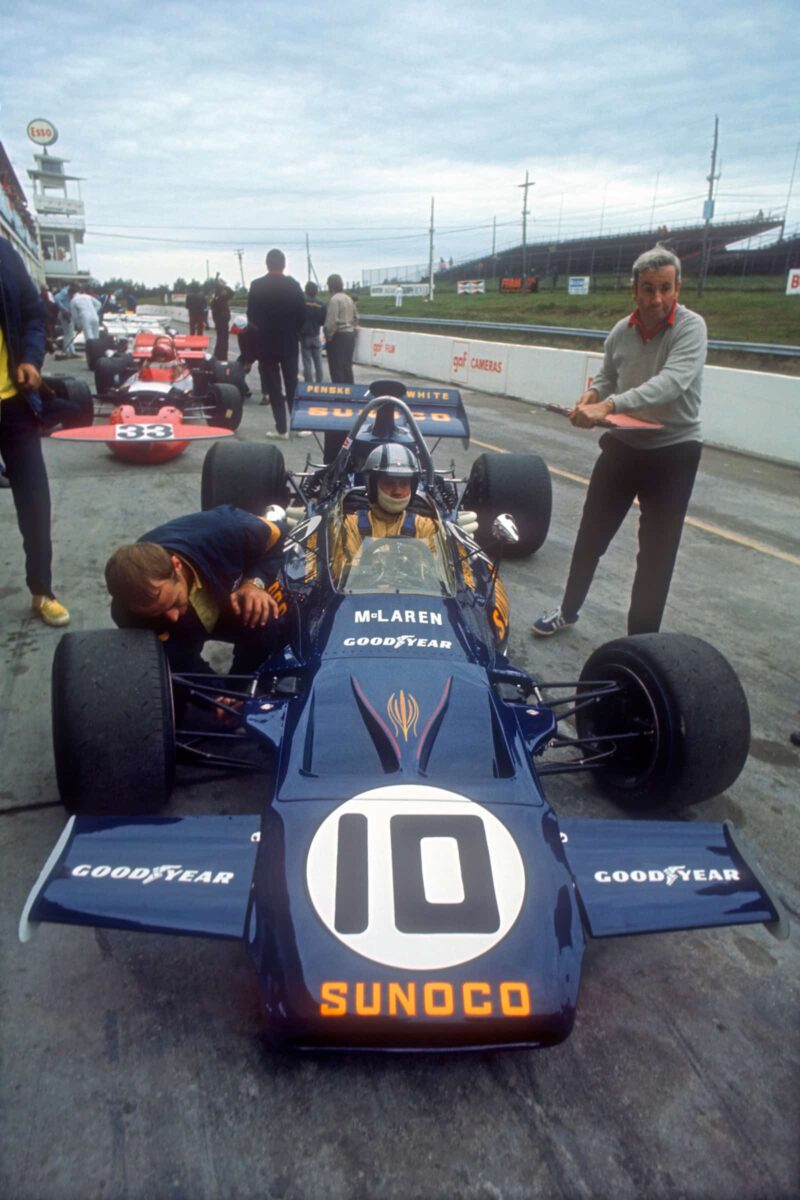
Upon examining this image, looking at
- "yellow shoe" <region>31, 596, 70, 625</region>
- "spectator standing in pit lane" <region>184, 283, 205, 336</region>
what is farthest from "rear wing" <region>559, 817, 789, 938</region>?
"spectator standing in pit lane" <region>184, 283, 205, 336</region>

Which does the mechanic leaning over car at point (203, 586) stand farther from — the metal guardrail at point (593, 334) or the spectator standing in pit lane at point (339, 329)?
the metal guardrail at point (593, 334)

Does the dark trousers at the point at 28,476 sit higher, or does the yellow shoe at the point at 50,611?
the dark trousers at the point at 28,476

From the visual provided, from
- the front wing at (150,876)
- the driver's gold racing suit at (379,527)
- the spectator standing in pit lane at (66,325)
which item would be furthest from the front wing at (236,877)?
the spectator standing in pit lane at (66,325)

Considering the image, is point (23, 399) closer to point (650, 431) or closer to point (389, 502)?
point (389, 502)

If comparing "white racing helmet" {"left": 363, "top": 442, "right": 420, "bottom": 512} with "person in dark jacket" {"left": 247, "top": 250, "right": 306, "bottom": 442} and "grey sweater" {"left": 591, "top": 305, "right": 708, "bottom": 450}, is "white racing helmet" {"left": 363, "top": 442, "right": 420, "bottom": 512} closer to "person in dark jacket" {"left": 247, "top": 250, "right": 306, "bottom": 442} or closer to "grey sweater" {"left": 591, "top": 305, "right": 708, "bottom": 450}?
"grey sweater" {"left": 591, "top": 305, "right": 708, "bottom": 450}

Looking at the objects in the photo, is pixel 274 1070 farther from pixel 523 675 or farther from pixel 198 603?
pixel 198 603

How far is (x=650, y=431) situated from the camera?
3.67m

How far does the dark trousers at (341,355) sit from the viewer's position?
35.8 ft

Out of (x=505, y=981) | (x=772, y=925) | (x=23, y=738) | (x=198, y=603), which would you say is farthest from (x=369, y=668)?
(x=23, y=738)

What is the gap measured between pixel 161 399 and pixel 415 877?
8008 millimetres

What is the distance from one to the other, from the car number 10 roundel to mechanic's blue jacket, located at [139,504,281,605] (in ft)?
4.23

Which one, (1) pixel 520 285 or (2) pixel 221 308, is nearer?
(2) pixel 221 308

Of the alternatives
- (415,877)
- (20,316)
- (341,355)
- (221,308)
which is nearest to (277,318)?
(341,355)

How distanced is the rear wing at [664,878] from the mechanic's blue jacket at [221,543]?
1625 mm
